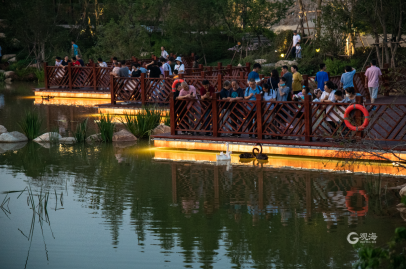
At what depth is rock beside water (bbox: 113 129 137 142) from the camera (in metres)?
14.1

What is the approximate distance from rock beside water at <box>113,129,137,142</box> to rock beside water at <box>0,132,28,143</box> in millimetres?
2212

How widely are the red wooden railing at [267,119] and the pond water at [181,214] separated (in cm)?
137

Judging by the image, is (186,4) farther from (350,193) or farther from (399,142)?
(350,193)

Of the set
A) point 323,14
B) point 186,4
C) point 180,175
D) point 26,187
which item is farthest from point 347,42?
point 26,187

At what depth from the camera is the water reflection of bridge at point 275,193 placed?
26.5ft

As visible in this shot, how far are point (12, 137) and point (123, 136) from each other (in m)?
2.67

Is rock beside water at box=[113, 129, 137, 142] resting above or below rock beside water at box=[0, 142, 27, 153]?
above

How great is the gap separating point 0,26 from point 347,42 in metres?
24.4

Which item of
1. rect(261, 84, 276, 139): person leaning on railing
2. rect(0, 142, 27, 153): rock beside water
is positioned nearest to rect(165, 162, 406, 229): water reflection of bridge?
rect(261, 84, 276, 139): person leaning on railing

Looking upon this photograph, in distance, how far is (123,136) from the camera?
555 inches

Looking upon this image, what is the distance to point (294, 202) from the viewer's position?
28.2ft
